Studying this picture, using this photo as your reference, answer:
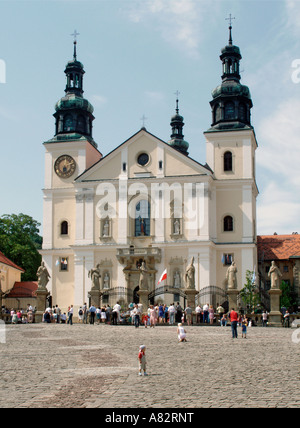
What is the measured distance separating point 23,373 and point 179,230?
1381 inches

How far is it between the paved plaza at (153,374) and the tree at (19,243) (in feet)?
148

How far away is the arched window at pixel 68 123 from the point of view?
5322 cm

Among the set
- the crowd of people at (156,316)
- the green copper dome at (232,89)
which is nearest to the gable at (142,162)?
the green copper dome at (232,89)

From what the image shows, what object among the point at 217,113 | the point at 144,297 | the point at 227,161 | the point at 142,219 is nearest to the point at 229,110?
the point at 217,113

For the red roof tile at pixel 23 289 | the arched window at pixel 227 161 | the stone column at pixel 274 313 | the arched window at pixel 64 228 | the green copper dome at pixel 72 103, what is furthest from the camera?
the red roof tile at pixel 23 289

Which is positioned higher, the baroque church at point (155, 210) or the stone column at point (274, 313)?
the baroque church at point (155, 210)

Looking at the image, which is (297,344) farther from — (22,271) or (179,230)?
(22,271)

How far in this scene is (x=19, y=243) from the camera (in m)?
A: 66.6

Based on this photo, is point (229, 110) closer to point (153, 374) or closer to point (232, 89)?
point (232, 89)

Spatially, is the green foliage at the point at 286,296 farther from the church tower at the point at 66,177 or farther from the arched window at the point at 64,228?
the arched window at the point at 64,228

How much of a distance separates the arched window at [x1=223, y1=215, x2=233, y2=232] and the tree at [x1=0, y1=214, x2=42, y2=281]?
994 inches

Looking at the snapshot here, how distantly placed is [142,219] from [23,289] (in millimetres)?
16942

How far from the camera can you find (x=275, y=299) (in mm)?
32688
